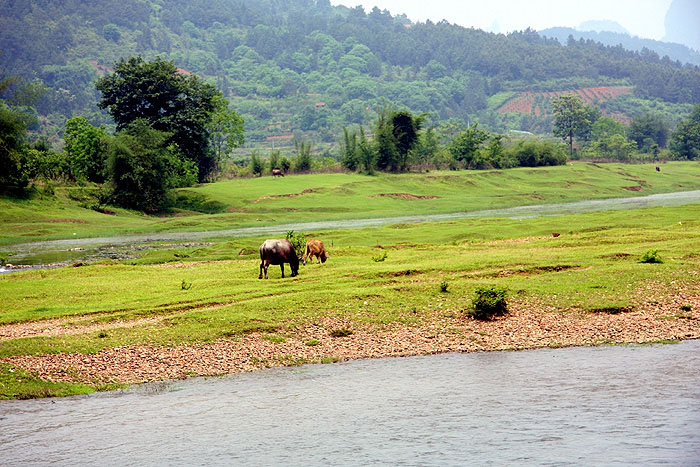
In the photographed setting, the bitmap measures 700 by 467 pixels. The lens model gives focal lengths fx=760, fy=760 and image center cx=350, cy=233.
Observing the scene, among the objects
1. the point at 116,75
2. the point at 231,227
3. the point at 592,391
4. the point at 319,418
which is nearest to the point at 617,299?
the point at 592,391

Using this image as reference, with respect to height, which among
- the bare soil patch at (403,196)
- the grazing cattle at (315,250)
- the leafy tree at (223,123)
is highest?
the leafy tree at (223,123)

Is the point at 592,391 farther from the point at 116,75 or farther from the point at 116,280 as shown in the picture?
the point at 116,75

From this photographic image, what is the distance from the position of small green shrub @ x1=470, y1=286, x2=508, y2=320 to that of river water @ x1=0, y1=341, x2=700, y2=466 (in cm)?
286

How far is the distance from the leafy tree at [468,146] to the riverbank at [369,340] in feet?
304

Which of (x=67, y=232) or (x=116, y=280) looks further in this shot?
(x=67, y=232)

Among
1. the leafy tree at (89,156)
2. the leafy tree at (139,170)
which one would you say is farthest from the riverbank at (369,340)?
the leafy tree at (89,156)

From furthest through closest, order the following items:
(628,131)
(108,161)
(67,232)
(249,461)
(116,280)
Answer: (628,131) < (108,161) < (67,232) < (116,280) < (249,461)

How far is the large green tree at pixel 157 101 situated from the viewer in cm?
8375

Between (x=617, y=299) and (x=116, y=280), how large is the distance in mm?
18078

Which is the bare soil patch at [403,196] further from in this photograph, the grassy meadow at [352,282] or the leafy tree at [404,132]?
the grassy meadow at [352,282]

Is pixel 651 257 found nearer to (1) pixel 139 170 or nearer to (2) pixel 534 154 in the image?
(1) pixel 139 170

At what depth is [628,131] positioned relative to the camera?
18500cm

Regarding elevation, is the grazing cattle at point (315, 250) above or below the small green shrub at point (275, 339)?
above

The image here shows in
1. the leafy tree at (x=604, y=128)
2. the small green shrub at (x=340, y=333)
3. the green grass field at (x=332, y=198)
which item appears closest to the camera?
the small green shrub at (x=340, y=333)
